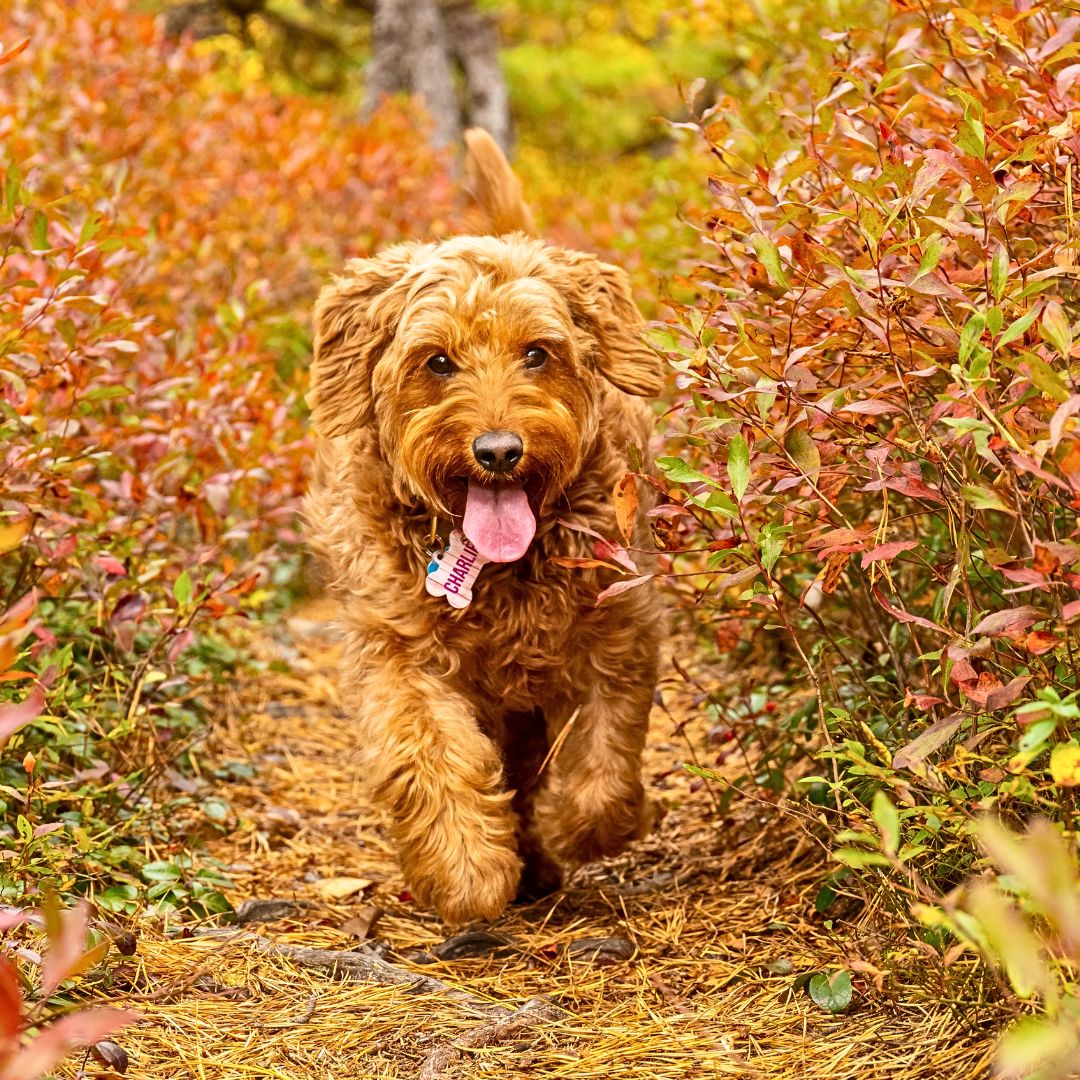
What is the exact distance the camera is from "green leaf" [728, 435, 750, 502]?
98.1 inches

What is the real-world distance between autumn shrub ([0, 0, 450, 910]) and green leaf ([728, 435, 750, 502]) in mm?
1249

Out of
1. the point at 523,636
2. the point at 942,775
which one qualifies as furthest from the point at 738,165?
the point at 942,775

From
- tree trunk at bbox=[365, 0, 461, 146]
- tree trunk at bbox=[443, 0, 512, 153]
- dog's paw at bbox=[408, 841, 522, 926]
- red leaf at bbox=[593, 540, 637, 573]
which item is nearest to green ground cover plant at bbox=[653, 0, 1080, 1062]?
red leaf at bbox=[593, 540, 637, 573]

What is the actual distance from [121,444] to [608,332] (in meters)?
1.51

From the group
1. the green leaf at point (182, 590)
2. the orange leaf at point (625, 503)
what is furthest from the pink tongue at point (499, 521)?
the green leaf at point (182, 590)

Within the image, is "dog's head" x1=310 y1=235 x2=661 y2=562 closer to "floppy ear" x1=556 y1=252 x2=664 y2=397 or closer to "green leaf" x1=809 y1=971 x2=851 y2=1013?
"floppy ear" x1=556 y1=252 x2=664 y2=397

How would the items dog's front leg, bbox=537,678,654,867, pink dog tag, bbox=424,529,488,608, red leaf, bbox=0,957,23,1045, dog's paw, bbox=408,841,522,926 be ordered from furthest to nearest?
dog's front leg, bbox=537,678,654,867 < pink dog tag, bbox=424,529,488,608 < dog's paw, bbox=408,841,522,926 < red leaf, bbox=0,957,23,1045

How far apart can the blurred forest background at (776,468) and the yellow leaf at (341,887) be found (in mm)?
341

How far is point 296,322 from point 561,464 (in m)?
3.97

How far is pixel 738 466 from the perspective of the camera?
251 cm

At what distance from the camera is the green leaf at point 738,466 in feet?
8.18

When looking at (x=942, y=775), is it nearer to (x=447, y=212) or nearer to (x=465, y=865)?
(x=465, y=865)

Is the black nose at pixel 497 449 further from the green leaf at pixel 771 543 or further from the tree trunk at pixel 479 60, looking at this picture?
the tree trunk at pixel 479 60

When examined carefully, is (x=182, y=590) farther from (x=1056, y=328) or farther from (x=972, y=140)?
(x=1056, y=328)
